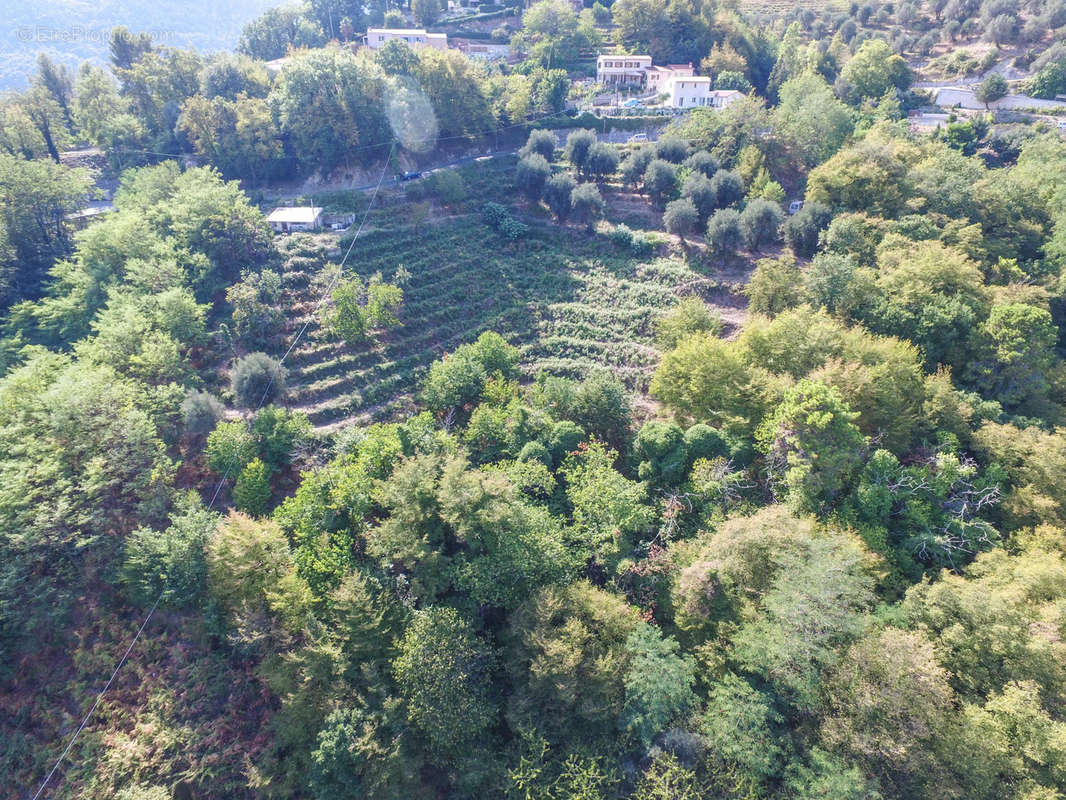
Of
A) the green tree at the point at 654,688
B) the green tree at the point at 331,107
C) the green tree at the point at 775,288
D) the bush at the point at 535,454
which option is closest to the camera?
the green tree at the point at 654,688

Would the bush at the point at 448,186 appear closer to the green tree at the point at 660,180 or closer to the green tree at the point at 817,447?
the green tree at the point at 660,180

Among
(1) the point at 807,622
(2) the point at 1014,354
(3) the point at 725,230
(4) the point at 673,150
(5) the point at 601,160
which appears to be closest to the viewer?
(1) the point at 807,622

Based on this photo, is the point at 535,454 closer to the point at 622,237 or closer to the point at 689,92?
the point at 622,237

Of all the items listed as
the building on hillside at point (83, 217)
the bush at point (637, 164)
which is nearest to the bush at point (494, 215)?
the bush at point (637, 164)

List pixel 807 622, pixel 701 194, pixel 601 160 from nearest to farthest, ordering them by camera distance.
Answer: pixel 807 622 < pixel 701 194 < pixel 601 160

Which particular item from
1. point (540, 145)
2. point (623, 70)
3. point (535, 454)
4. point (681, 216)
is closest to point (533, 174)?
point (540, 145)

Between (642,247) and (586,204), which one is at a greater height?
(586,204)
